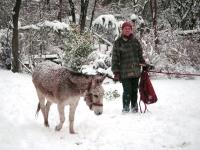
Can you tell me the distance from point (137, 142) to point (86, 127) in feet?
4.65

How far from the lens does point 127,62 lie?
338 inches

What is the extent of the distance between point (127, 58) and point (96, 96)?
6.88 ft

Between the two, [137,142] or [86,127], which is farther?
[86,127]

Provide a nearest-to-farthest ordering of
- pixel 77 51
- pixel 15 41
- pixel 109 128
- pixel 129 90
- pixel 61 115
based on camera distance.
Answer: pixel 61 115 → pixel 109 128 → pixel 129 90 → pixel 77 51 → pixel 15 41

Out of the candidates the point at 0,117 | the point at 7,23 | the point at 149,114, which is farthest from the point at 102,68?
the point at 0,117

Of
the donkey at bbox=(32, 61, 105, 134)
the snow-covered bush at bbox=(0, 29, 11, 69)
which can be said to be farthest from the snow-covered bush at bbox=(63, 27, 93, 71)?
the donkey at bbox=(32, 61, 105, 134)

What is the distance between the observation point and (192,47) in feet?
Answer: 53.1

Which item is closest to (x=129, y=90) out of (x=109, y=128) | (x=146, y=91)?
(x=146, y=91)

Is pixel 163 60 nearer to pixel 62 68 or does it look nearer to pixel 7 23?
pixel 7 23

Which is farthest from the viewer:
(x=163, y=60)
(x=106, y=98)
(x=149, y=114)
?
(x=163, y=60)

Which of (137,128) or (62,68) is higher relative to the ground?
(62,68)

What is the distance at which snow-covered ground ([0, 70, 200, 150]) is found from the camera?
6281 mm

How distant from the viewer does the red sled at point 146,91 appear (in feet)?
28.5

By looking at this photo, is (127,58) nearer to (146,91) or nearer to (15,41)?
(146,91)
